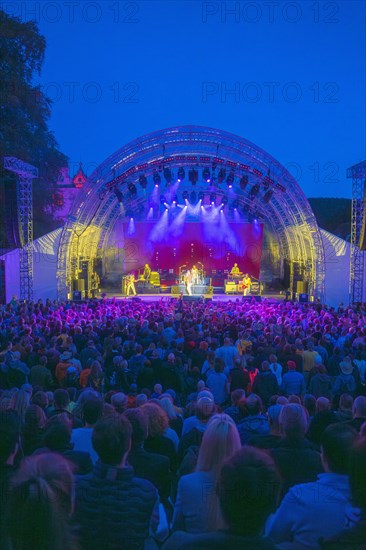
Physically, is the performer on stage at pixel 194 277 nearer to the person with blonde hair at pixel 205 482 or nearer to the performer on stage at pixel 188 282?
the performer on stage at pixel 188 282

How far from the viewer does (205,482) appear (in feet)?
8.57

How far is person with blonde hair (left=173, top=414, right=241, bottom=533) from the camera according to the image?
258 cm

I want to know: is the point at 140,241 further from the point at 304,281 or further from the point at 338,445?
the point at 338,445

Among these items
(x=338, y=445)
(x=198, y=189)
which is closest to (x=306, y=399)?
(x=338, y=445)

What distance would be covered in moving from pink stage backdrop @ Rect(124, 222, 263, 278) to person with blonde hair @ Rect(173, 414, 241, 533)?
27.4 metres

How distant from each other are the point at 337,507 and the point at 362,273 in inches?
756

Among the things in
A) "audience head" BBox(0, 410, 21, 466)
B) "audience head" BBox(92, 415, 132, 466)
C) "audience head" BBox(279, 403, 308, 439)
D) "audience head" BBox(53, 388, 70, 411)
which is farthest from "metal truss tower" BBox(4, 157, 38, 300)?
"audience head" BBox(92, 415, 132, 466)

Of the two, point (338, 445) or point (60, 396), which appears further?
point (60, 396)

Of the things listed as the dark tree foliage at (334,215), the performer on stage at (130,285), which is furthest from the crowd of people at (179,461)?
the dark tree foliage at (334,215)

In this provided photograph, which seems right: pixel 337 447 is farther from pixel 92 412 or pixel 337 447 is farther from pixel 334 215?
pixel 334 215

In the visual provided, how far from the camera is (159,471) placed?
3.33 metres

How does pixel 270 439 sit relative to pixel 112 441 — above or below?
below

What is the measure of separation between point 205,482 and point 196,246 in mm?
27797

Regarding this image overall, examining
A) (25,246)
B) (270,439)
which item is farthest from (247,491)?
(25,246)
